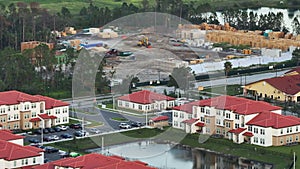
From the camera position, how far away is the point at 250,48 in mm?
36750

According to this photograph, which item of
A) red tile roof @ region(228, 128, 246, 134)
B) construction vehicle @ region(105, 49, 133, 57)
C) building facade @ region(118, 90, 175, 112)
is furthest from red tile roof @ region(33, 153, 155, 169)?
construction vehicle @ region(105, 49, 133, 57)

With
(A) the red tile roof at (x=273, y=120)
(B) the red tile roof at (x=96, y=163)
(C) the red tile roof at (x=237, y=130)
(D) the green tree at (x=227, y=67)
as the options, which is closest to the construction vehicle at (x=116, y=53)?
(D) the green tree at (x=227, y=67)

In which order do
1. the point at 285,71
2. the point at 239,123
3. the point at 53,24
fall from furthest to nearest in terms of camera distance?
1. the point at 53,24
2. the point at 285,71
3. the point at 239,123

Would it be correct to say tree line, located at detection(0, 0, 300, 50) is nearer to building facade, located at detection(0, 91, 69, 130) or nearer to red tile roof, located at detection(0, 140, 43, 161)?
building facade, located at detection(0, 91, 69, 130)

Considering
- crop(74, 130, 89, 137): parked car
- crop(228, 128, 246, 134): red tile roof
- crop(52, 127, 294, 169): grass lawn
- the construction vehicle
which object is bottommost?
crop(52, 127, 294, 169): grass lawn

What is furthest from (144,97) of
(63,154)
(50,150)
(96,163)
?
(96,163)

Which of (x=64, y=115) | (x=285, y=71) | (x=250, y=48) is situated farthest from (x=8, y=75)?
(x=250, y=48)

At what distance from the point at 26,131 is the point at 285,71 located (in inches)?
433

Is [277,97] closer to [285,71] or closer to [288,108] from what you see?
[288,108]

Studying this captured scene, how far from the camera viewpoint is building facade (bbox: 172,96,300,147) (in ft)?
71.1

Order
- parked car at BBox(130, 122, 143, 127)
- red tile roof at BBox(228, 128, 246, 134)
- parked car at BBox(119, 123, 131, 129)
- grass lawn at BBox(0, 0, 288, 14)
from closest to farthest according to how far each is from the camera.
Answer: red tile roof at BBox(228, 128, 246, 134)
parked car at BBox(119, 123, 131, 129)
parked car at BBox(130, 122, 143, 127)
grass lawn at BBox(0, 0, 288, 14)

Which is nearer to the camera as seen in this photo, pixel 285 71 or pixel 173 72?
pixel 173 72

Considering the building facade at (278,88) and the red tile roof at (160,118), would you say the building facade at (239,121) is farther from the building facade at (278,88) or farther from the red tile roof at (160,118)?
the building facade at (278,88)

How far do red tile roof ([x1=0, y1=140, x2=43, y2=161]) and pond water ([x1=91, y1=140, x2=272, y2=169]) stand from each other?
7.53 ft
